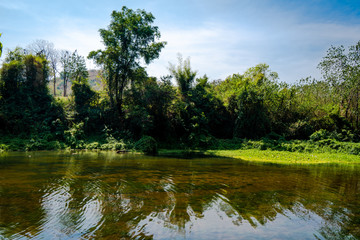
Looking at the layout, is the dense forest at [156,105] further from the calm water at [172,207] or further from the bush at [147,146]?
the calm water at [172,207]

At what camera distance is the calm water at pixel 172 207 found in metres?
4.10

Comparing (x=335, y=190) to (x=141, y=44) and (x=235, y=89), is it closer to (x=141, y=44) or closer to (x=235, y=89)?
(x=235, y=89)

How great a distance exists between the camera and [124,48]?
24.1 meters

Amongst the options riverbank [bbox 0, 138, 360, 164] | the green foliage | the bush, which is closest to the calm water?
riverbank [bbox 0, 138, 360, 164]

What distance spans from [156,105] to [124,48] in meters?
7.28

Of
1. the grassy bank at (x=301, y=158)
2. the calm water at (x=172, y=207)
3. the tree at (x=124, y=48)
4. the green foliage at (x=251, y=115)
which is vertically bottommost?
the grassy bank at (x=301, y=158)

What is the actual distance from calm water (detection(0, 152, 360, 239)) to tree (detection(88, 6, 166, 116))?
17365mm

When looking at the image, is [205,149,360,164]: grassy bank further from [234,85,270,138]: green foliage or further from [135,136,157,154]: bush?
[234,85,270,138]: green foliage

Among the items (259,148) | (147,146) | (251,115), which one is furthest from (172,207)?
(251,115)

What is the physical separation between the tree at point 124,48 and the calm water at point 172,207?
17.4 metres

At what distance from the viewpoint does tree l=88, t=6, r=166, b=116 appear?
928 inches

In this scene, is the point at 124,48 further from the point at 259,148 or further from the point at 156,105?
the point at 259,148

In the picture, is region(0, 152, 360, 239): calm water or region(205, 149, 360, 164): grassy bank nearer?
region(0, 152, 360, 239): calm water

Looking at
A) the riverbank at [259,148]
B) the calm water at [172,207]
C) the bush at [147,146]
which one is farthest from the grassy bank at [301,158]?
the bush at [147,146]
